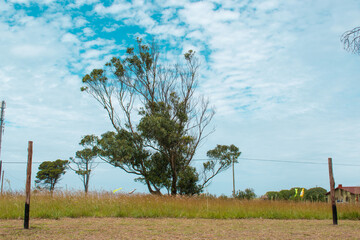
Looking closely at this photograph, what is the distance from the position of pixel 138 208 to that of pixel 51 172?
27.5 metres

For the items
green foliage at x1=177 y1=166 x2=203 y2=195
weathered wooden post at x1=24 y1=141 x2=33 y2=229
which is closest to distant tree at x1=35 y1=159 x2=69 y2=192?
green foliage at x1=177 y1=166 x2=203 y2=195

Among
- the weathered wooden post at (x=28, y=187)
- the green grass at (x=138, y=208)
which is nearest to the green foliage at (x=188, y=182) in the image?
the green grass at (x=138, y=208)

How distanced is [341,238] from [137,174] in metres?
15.1

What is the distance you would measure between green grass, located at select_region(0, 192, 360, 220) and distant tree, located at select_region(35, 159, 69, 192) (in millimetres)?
24897

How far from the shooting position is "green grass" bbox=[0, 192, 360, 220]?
1012 centimetres

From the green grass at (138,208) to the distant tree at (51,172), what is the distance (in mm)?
24897

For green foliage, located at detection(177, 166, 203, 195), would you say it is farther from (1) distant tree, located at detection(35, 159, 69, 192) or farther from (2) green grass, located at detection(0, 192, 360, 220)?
(1) distant tree, located at detection(35, 159, 69, 192)

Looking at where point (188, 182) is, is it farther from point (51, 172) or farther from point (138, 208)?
point (51, 172)

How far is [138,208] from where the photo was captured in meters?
11.0

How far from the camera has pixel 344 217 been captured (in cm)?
1190

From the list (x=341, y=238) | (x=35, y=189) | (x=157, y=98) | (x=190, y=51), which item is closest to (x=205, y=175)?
(x=157, y=98)

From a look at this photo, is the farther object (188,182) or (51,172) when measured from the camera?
(51,172)

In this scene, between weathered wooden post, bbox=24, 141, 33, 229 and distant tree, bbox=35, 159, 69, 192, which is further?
distant tree, bbox=35, 159, 69, 192

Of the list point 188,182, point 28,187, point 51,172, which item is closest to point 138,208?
point 28,187
